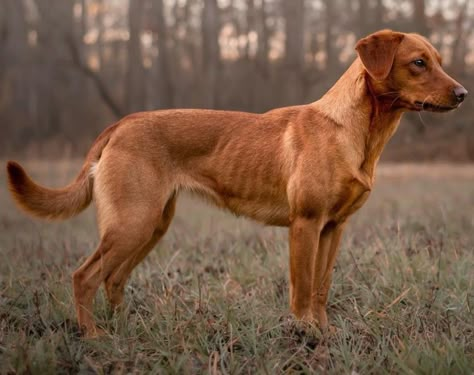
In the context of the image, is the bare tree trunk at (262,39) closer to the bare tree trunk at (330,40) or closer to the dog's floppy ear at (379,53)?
the bare tree trunk at (330,40)

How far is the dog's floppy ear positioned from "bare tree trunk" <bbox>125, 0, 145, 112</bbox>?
16.7 metres

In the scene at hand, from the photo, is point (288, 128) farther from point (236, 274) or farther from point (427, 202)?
point (427, 202)

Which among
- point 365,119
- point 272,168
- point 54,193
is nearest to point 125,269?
point 54,193

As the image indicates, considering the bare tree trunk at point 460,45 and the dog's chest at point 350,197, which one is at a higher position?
the dog's chest at point 350,197

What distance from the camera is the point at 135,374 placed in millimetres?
2582

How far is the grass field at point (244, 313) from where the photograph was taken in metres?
2.66

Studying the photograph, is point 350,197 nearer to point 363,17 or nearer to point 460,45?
point 363,17

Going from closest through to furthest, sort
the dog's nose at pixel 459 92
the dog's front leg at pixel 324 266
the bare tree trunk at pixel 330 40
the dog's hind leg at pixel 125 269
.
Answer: the dog's nose at pixel 459 92
the dog's front leg at pixel 324 266
the dog's hind leg at pixel 125 269
the bare tree trunk at pixel 330 40

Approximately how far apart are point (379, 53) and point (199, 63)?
24.3 meters

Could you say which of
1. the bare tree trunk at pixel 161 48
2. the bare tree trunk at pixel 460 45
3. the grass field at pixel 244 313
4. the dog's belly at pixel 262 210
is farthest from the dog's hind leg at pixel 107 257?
the bare tree trunk at pixel 460 45

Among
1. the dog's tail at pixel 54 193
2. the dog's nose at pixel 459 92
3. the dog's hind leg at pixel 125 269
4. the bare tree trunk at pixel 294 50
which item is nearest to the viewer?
the dog's nose at pixel 459 92

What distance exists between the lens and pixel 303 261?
3.38 m

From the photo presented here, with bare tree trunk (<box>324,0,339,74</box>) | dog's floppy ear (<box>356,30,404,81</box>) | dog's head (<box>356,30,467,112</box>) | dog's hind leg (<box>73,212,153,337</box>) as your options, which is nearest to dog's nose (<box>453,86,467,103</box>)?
dog's head (<box>356,30,467,112</box>)

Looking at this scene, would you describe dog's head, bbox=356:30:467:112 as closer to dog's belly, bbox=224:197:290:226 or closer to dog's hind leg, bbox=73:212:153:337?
dog's belly, bbox=224:197:290:226
